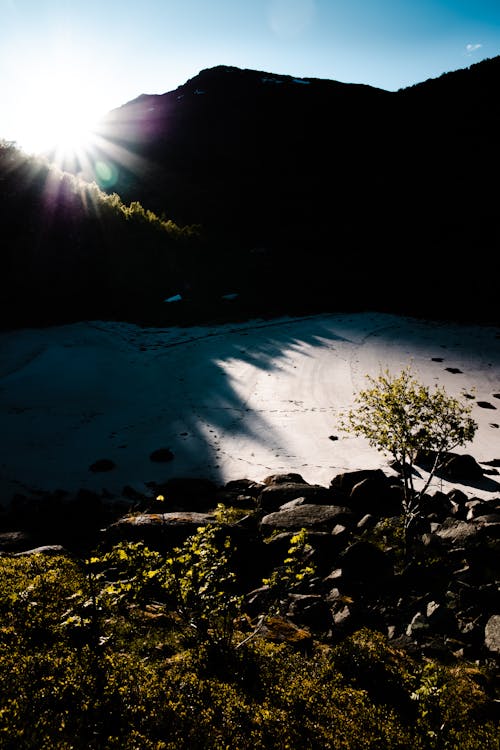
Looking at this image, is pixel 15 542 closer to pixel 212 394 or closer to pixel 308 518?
pixel 308 518

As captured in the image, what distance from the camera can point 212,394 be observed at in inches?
921

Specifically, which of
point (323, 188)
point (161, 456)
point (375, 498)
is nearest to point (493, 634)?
point (375, 498)

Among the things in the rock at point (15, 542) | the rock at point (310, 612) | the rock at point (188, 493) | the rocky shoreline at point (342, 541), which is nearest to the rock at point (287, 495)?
the rocky shoreline at point (342, 541)

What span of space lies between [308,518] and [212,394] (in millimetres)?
13138

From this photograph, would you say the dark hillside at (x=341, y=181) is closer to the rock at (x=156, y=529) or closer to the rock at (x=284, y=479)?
the rock at (x=284, y=479)

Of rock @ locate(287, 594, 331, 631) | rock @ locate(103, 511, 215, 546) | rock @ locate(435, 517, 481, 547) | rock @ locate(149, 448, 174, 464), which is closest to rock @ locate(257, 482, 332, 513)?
rock @ locate(103, 511, 215, 546)

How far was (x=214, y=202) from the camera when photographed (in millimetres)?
63906

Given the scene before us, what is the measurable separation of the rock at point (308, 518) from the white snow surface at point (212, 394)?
13.7 feet

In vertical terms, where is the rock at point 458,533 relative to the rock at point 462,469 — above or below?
above

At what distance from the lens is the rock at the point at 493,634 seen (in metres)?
6.66

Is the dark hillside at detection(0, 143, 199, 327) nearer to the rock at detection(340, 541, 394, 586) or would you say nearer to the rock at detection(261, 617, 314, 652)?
the rock at detection(340, 541, 394, 586)

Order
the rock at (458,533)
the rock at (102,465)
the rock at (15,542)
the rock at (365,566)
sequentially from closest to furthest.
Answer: the rock at (365,566)
the rock at (458,533)
the rock at (15,542)
the rock at (102,465)

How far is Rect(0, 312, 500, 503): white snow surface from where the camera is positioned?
1667 cm

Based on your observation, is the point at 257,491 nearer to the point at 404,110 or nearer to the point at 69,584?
the point at 69,584
